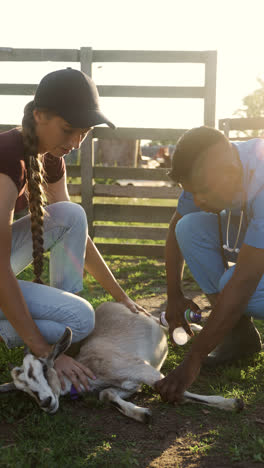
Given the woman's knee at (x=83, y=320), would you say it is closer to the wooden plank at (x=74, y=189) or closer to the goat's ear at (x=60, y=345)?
the goat's ear at (x=60, y=345)

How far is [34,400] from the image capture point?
273 cm

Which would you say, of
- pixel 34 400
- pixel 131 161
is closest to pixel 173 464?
Answer: pixel 34 400


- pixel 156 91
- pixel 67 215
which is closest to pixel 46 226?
pixel 67 215

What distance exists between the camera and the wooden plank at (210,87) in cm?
609

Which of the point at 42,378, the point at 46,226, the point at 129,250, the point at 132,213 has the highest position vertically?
the point at 46,226

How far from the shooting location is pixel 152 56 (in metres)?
6.11

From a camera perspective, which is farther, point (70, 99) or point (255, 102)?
point (255, 102)

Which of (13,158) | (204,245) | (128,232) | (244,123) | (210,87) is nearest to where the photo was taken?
(13,158)

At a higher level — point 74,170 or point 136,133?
point 136,133

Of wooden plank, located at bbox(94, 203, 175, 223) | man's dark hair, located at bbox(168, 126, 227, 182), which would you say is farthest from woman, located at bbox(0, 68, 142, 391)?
wooden plank, located at bbox(94, 203, 175, 223)

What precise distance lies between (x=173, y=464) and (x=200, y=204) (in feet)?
4.26

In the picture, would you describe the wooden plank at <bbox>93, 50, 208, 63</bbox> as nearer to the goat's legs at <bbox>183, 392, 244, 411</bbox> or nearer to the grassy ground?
the grassy ground

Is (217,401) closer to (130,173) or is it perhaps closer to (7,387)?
(7,387)

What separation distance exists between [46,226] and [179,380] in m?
1.26
